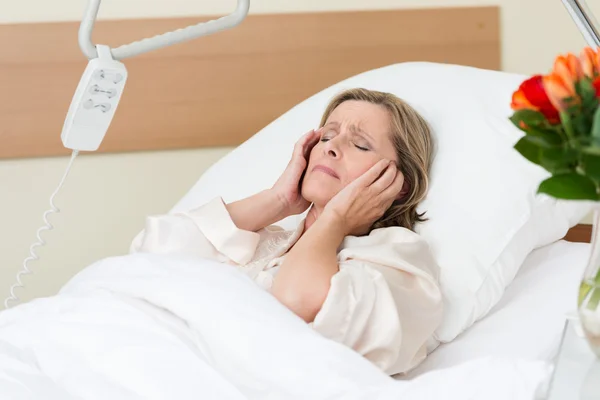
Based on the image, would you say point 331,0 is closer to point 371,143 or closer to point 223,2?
point 223,2

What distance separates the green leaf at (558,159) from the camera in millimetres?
742

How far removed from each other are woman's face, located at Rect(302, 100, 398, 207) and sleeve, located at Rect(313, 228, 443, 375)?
0.15m

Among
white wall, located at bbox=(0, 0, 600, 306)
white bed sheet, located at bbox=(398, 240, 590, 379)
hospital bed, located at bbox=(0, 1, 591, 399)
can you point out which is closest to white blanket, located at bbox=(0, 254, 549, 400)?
hospital bed, located at bbox=(0, 1, 591, 399)

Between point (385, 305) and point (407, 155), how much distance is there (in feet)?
1.25

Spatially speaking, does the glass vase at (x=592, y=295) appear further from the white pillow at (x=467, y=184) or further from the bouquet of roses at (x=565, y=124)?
the white pillow at (x=467, y=184)

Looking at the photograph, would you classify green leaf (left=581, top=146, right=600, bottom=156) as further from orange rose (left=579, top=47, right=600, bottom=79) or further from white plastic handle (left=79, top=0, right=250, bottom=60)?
white plastic handle (left=79, top=0, right=250, bottom=60)

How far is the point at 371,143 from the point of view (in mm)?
1437

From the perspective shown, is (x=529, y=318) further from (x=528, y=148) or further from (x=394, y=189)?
(x=528, y=148)

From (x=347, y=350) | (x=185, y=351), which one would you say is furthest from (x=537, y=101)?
(x=185, y=351)

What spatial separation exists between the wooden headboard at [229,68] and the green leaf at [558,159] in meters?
1.32

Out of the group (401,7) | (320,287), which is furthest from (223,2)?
(320,287)

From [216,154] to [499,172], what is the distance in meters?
0.87

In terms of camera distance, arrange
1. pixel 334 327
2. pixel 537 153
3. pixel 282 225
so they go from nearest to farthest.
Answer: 1. pixel 537 153
2. pixel 334 327
3. pixel 282 225

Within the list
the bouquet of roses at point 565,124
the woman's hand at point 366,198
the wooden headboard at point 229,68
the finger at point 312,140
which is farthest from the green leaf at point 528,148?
the wooden headboard at point 229,68
